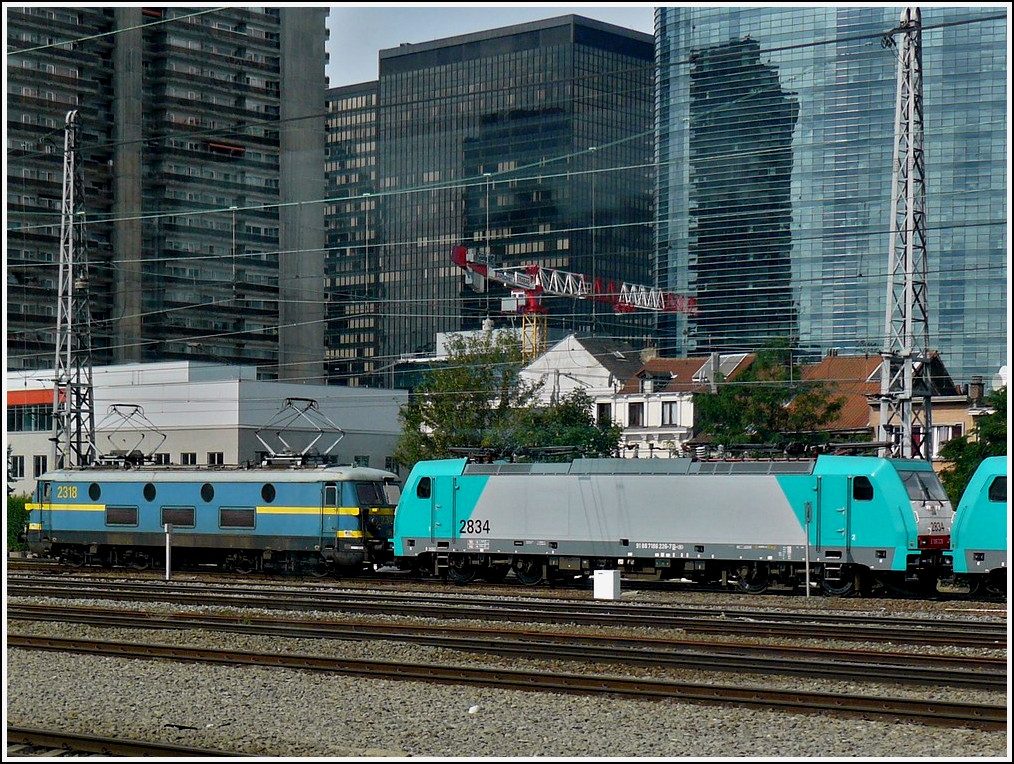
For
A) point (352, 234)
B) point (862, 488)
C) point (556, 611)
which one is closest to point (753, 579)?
point (862, 488)

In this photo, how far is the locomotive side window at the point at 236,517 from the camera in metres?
36.9

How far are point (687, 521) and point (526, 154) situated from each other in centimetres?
7313

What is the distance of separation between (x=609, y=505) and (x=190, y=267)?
7970 cm

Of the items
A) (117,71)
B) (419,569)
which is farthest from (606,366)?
(419,569)

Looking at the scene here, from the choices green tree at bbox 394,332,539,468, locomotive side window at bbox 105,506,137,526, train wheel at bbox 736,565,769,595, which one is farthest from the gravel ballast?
green tree at bbox 394,332,539,468

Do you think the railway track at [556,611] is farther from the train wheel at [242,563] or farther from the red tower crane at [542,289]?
the red tower crane at [542,289]

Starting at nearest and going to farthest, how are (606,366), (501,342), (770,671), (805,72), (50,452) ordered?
(770,671), (501,342), (50,452), (606,366), (805,72)

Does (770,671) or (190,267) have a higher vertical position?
(190,267)

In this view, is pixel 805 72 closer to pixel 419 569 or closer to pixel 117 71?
pixel 117 71

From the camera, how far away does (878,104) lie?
342 ft

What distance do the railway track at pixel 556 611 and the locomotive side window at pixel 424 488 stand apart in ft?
13.9

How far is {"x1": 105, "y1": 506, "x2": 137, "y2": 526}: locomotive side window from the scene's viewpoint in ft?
128

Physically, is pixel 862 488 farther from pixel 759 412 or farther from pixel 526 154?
pixel 526 154

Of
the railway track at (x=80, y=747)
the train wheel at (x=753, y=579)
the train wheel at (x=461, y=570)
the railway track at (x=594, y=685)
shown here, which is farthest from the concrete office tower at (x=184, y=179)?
the railway track at (x=80, y=747)
